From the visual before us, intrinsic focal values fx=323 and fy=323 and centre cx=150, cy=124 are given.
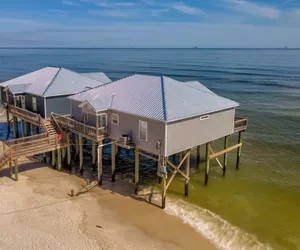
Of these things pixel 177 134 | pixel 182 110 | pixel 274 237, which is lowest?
pixel 274 237

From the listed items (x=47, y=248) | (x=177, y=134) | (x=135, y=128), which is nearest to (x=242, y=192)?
(x=177, y=134)

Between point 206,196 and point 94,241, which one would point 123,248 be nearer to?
point 94,241

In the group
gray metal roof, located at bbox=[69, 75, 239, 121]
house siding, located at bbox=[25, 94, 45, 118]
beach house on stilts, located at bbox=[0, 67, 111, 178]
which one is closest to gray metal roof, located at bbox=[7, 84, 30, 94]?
beach house on stilts, located at bbox=[0, 67, 111, 178]

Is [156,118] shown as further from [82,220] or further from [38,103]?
[38,103]

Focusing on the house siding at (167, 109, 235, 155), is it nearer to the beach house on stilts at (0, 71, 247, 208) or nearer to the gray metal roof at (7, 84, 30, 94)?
the beach house on stilts at (0, 71, 247, 208)

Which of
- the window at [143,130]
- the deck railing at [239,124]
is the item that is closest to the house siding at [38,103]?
the window at [143,130]

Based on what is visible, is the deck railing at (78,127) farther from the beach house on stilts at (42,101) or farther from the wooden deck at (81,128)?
the beach house on stilts at (42,101)

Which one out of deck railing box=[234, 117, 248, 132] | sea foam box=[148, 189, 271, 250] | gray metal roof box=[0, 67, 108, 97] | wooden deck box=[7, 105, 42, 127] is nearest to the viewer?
sea foam box=[148, 189, 271, 250]

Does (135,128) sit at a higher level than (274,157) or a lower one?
higher
